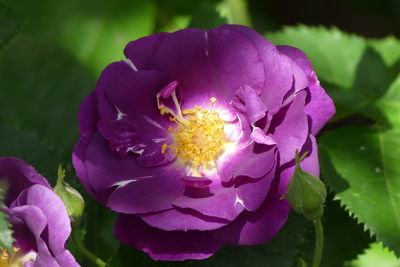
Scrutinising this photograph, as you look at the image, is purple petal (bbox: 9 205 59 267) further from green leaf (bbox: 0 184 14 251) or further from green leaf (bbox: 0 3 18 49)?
green leaf (bbox: 0 3 18 49)

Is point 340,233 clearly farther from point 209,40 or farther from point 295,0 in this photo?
point 295,0

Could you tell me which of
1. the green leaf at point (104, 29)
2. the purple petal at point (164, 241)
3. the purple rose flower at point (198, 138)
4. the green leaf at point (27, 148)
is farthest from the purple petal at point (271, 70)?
the green leaf at point (104, 29)

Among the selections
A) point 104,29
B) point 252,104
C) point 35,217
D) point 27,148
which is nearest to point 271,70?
point 252,104

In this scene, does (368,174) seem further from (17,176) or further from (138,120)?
(17,176)

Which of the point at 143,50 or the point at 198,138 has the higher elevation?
the point at 143,50

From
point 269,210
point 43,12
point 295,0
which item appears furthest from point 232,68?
point 295,0

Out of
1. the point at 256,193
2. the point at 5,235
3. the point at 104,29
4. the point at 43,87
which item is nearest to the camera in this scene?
the point at 5,235

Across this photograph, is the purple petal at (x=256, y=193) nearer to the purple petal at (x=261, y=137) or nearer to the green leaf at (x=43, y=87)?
the purple petal at (x=261, y=137)
